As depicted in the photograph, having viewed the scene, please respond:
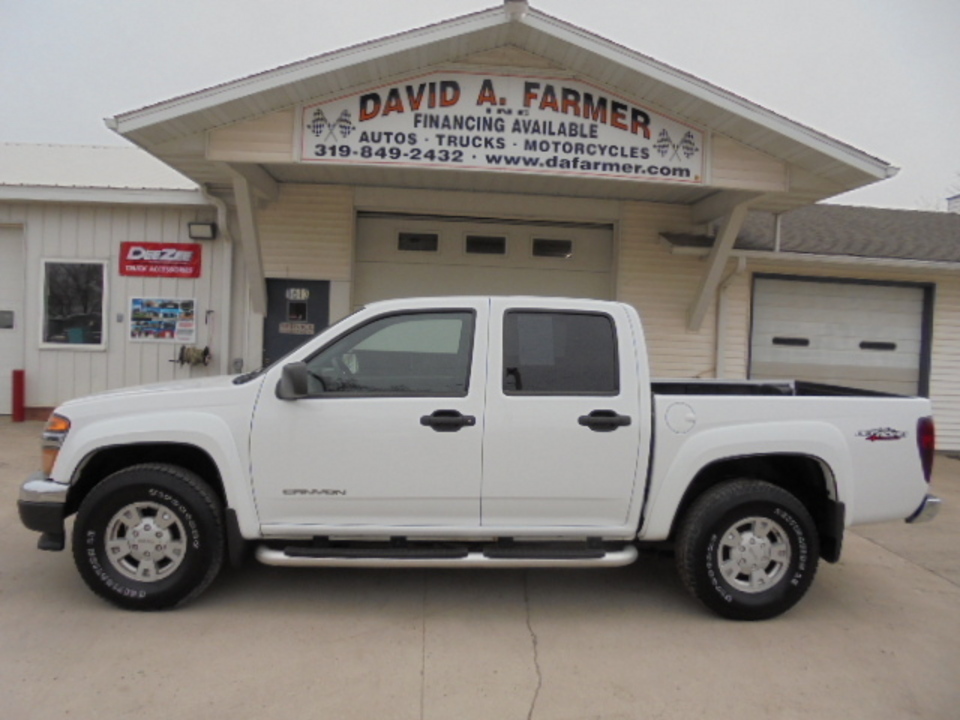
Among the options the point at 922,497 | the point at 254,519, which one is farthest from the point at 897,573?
the point at 254,519

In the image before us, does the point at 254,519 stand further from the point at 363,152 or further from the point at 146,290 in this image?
the point at 146,290

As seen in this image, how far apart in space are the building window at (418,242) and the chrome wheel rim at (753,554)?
21.3 feet

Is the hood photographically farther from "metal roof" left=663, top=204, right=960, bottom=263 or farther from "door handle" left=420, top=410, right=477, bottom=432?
"metal roof" left=663, top=204, right=960, bottom=263

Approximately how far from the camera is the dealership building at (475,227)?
7.44 meters

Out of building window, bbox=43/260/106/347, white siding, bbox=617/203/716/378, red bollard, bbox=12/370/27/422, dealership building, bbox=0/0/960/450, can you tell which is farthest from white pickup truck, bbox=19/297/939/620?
red bollard, bbox=12/370/27/422

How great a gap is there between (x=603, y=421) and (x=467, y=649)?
57.5 inches

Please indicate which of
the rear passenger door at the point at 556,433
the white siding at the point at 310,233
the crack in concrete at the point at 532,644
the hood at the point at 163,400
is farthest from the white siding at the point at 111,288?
the rear passenger door at the point at 556,433

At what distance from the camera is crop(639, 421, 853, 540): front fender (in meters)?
4.33

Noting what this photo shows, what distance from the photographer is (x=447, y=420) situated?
4.21m

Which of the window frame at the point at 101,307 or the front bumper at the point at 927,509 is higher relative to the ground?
the window frame at the point at 101,307

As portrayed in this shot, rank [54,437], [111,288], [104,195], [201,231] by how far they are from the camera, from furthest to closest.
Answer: [111,288] < [201,231] < [104,195] < [54,437]

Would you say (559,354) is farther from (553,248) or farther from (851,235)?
(851,235)

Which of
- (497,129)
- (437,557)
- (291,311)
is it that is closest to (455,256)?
(291,311)

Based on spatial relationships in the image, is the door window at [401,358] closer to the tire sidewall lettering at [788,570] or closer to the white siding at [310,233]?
the tire sidewall lettering at [788,570]
